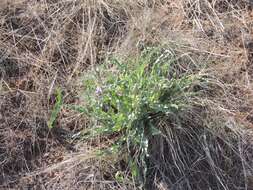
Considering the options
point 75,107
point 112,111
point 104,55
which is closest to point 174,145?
point 112,111

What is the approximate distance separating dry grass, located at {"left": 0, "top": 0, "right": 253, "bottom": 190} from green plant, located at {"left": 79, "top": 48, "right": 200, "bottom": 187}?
78 millimetres

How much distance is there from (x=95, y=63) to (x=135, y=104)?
446mm

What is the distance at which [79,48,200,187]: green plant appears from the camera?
2209 millimetres

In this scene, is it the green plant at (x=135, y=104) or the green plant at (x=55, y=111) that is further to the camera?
the green plant at (x=55, y=111)

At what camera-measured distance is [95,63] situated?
256 cm

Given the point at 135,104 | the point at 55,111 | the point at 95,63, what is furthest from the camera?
the point at 95,63

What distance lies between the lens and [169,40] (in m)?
2.58

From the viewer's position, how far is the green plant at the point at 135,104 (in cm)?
221

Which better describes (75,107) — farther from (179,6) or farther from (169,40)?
(179,6)

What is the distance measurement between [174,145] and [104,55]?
62 centimetres

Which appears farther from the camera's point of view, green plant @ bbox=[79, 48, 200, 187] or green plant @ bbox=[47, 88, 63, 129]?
green plant @ bbox=[47, 88, 63, 129]

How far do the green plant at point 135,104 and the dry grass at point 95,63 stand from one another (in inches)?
3.1

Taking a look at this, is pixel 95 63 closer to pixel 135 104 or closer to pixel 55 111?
pixel 55 111

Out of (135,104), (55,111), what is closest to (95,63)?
(55,111)
